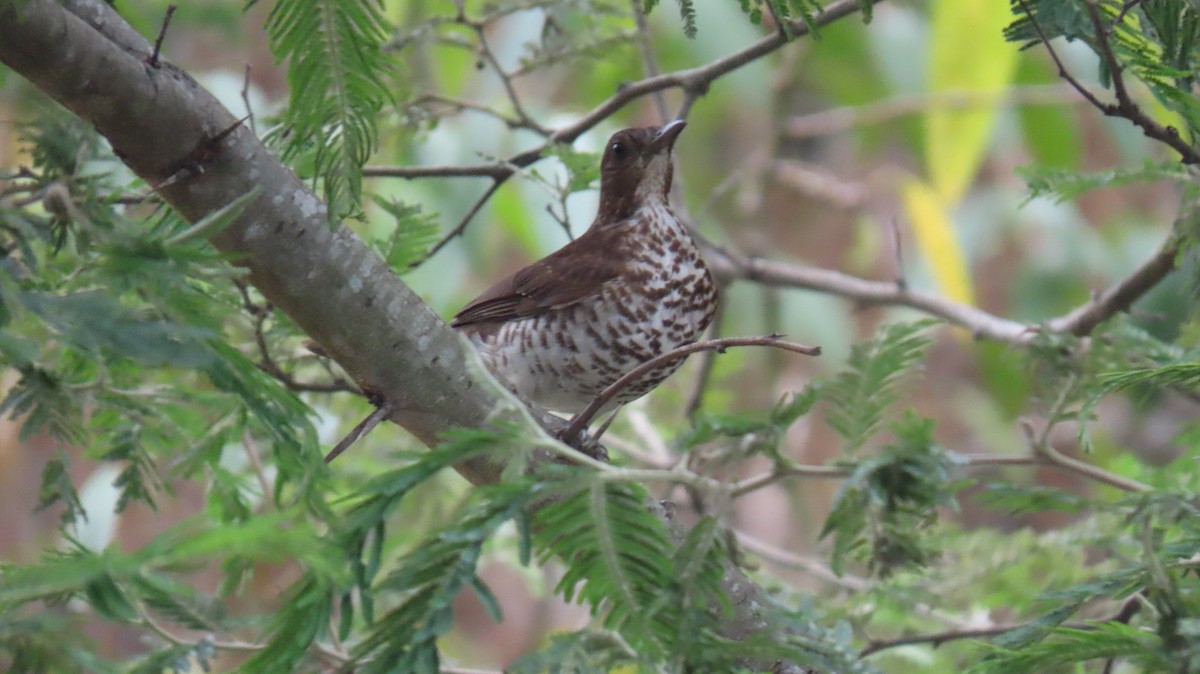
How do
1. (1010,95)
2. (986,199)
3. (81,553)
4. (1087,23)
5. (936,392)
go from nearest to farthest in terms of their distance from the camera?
(81,553) → (1087,23) → (1010,95) → (986,199) → (936,392)

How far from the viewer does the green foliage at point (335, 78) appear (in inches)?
50.5

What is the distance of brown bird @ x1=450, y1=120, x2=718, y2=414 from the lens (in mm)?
2383

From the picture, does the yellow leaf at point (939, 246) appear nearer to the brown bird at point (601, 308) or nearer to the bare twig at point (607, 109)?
the brown bird at point (601, 308)

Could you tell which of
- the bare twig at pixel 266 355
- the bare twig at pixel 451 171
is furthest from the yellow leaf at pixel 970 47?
the bare twig at pixel 266 355

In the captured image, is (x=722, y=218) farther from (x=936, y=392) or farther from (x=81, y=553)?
(x=81, y=553)

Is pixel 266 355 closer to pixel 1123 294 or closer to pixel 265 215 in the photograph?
pixel 265 215

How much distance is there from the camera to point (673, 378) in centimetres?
367

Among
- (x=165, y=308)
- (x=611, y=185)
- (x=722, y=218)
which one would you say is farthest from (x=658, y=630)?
(x=722, y=218)

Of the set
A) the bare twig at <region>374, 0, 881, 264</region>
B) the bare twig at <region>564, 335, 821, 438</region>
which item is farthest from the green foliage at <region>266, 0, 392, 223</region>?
the bare twig at <region>374, 0, 881, 264</region>

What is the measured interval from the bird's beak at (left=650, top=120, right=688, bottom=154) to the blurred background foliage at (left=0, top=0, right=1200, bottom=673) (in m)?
0.20

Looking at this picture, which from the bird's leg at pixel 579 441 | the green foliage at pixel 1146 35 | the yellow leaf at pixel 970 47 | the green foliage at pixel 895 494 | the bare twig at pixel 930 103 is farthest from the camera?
the bare twig at pixel 930 103

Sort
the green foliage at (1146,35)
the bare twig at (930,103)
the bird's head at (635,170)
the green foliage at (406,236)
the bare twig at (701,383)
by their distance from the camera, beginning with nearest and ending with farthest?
the green foliage at (1146,35) < the green foliage at (406,236) < the bird's head at (635,170) < the bare twig at (701,383) < the bare twig at (930,103)

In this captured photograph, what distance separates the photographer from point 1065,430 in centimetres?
655

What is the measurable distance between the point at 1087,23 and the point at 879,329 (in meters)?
0.82
